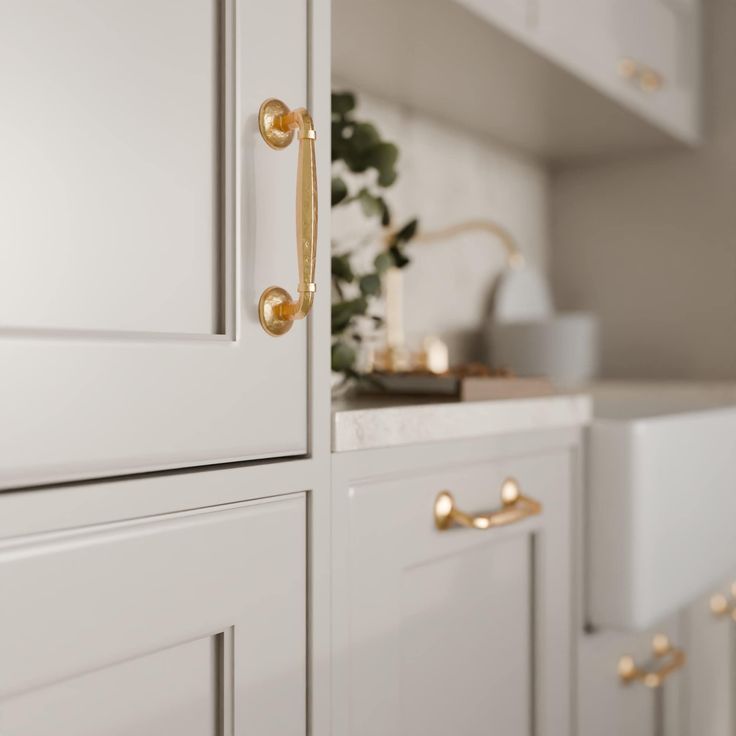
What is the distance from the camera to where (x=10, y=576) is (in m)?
0.46

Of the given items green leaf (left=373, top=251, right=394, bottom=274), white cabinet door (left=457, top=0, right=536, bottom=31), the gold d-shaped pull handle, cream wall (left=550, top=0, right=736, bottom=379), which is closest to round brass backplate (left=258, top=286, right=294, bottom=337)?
the gold d-shaped pull handle

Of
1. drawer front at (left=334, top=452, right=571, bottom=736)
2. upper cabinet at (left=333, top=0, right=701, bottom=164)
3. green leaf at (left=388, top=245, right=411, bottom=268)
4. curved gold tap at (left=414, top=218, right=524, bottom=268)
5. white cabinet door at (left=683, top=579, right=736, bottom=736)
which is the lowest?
white cabinet door at (left=683, top=579, right=736, bottom=736)

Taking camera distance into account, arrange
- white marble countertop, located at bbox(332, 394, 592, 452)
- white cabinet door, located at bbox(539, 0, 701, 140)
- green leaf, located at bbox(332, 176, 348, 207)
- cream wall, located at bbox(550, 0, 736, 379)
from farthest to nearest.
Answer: cream wall, located at bbox(550, 0, 736, 379), white cabinet door, located at bbox(539, 0, 701, 140), green leaf, located at bbox(332, 176, 348, 207), white marble countertop, located at bbox(332, 394, 592, 452)

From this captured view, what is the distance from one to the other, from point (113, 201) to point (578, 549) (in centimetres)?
A: 70

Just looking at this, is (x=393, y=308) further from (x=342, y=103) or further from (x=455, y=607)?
(x=455, y=607)

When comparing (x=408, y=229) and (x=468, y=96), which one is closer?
(x=408, y=229)

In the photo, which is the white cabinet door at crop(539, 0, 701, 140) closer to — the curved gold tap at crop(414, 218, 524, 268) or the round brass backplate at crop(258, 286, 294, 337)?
the curved gold tap at crop(414, 218, 524, 268)

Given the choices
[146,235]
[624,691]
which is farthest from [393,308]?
[146,235]

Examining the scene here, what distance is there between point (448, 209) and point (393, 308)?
29 centimetres

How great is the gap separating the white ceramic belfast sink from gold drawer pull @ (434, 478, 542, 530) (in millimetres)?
149

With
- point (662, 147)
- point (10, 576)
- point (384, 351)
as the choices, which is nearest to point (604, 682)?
point (384, 351)

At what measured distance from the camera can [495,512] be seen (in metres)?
0.83

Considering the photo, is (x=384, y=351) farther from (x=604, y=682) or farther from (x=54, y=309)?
(x=54, y=309)

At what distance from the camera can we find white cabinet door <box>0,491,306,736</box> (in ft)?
1.54
